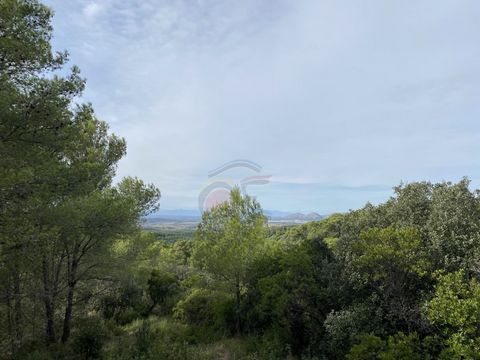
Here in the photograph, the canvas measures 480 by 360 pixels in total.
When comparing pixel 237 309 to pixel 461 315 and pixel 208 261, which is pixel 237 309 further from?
pixel 461 315

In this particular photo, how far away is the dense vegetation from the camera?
25.1 feet

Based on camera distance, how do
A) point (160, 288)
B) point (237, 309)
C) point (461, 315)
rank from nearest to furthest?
point (461, 315) → point (237, 309) → point (160, 288)

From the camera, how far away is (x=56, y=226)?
9000 millimetres

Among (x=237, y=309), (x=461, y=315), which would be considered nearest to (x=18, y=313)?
(x=237, y=309)

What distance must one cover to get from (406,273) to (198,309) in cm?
1273

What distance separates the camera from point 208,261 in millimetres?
16547

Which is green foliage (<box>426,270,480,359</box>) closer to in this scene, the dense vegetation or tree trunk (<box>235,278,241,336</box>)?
the dense vegetation

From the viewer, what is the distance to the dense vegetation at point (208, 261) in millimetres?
7664

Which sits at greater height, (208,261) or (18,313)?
(208,261)

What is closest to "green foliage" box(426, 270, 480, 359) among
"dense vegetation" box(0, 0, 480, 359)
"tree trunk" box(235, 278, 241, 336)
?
"dense vegetation" box(0, 0, 480, 359)

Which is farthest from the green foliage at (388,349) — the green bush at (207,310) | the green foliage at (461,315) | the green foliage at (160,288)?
the green foliage at (160,288)

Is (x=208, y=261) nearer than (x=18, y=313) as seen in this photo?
No

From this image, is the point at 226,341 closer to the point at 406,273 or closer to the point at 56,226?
the point at 406,273

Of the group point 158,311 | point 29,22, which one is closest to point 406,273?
point 29,22
